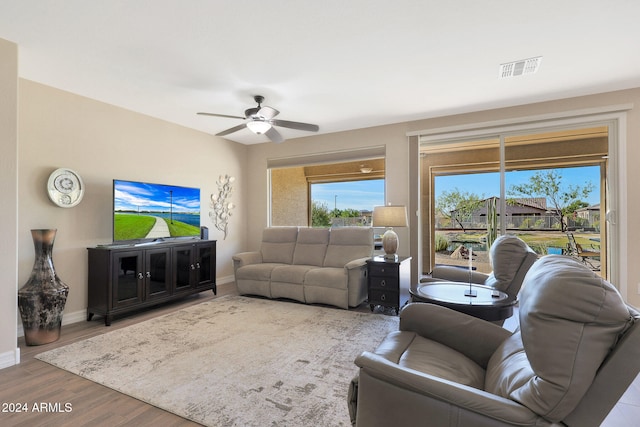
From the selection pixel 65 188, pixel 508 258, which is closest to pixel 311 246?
pixel 508 258

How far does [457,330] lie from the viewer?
1.70 m

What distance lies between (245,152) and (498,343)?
17.4ft

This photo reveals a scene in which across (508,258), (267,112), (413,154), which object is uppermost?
(267,112)

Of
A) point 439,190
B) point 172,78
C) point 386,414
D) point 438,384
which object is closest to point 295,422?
point 386,414

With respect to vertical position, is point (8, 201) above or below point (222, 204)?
below

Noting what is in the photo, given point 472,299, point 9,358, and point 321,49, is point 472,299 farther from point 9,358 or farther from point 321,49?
point 9,358

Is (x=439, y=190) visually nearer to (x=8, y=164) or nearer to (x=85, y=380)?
(x=85, y=380)

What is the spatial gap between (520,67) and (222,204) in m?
4.51

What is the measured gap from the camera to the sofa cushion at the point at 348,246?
14.2 ft

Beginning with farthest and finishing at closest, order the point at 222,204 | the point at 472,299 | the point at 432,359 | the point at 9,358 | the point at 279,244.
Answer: the point at 222,204 → the point at 279,244 → the point at 9,358 → the point at 472,299 → the point at 432,359

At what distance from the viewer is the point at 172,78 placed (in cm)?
312

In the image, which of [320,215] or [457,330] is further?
[320,215]

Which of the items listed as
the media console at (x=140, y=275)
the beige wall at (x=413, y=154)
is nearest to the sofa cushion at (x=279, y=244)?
the beige wall at (x=413, y=154)

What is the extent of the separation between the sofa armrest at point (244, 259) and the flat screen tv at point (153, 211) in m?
0.66
